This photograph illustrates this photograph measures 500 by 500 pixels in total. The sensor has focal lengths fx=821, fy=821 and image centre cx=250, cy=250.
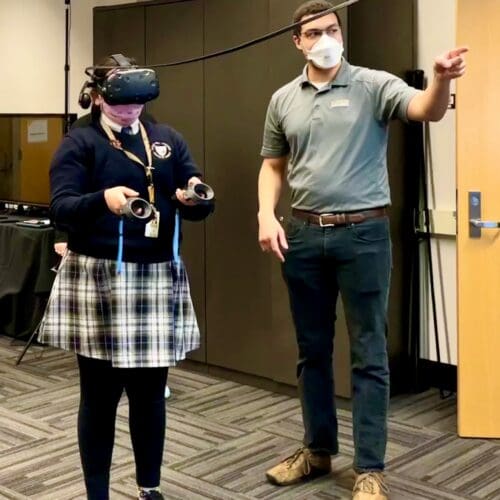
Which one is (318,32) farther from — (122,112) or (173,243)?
(173,243)

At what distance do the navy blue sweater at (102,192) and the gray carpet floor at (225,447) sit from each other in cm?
95

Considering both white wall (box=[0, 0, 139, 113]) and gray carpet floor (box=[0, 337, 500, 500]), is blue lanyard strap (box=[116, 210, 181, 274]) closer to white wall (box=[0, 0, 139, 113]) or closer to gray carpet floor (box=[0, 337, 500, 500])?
gray carpet floor (box=[0, 337, 500, 500])

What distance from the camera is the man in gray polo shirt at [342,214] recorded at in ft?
8.04

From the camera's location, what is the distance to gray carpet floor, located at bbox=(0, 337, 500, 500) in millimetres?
2736

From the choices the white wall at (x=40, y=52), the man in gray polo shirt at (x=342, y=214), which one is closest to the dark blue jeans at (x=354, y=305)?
the man in gray polo shirt at (x=342, y=214)

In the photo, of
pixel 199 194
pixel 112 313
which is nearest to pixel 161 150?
pixel 199 194

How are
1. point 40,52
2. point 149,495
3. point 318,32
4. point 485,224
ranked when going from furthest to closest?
point 40,52 < point 485,224 < point 318,32 < point 149,495

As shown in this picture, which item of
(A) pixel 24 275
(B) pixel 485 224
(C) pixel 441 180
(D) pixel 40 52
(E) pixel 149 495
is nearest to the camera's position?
(E) pixel 149 495

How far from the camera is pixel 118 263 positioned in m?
2.15

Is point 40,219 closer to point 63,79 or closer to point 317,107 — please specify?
point 63,79

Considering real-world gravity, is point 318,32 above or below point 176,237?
above

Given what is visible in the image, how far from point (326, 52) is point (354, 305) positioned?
2.52 feet

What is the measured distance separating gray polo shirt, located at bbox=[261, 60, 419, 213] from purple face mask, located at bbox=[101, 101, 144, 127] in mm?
583

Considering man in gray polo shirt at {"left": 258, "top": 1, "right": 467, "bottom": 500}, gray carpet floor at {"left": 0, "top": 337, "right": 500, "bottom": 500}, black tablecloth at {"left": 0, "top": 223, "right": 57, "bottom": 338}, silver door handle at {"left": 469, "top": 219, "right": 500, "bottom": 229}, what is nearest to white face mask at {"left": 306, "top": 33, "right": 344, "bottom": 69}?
man in gray polo shirt at {"left": 258, "top": 1, "right": 467, "bottom": 500}
